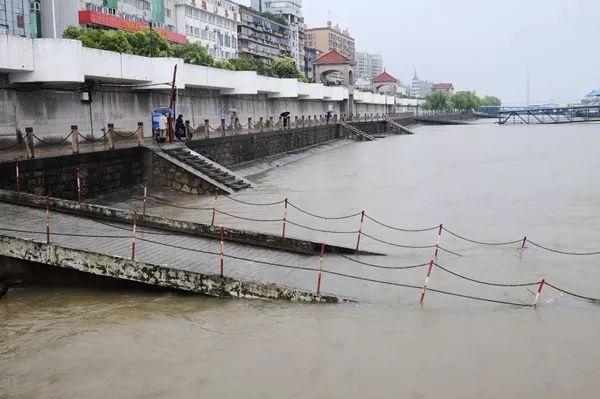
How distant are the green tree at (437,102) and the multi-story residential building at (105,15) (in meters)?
88.5

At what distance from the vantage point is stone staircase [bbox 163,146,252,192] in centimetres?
2242

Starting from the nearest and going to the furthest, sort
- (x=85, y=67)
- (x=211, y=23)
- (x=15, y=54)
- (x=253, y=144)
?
(x=15, y=54) < (x=85, y=67) < (x=253, y=144) < (x=211, y=23)

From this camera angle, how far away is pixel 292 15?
121m

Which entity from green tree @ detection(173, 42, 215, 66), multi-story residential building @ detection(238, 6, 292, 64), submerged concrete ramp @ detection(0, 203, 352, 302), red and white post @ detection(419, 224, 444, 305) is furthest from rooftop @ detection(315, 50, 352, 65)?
submerged concrete ramp @ detection(0, 203, 352, 302)

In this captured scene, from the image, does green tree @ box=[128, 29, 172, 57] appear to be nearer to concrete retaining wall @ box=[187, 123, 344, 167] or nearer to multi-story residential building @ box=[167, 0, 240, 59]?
concrete retaining wall @ box=[187, 123, 344, 167]

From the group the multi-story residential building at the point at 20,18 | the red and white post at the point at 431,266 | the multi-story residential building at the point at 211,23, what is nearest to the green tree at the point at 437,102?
the multi-story residential building at the point at 211,23

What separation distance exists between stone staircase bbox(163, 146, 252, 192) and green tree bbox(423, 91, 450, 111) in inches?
5012

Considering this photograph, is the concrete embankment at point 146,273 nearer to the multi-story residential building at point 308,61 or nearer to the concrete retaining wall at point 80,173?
the concrete retaining wall at point 80,173

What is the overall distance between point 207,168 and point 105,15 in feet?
125

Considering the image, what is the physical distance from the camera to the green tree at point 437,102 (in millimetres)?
143875

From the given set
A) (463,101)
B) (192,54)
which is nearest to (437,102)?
(463,101)

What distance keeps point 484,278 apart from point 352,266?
9.28 feet

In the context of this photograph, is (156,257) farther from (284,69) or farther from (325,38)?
(325,38)

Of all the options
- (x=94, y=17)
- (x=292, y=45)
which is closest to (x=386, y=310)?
(x=94, y=17)
